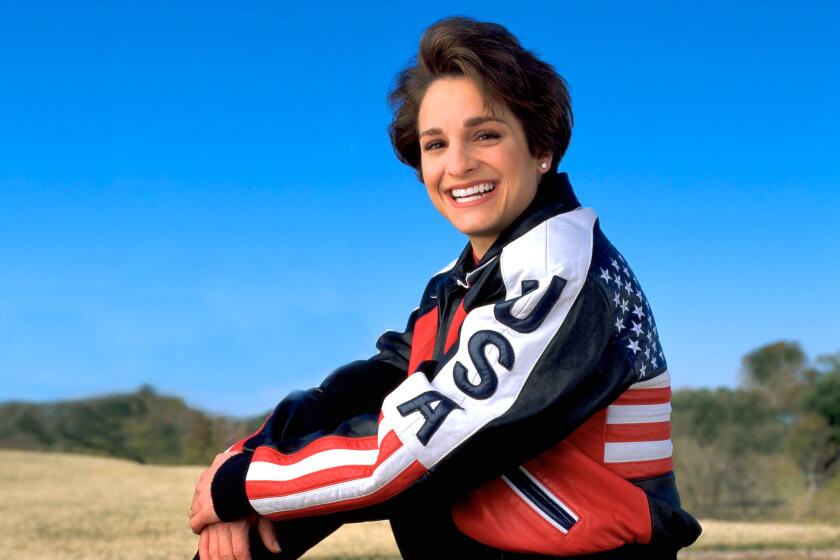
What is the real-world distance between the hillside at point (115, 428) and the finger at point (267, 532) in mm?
16510

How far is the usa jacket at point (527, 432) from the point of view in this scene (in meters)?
1.97

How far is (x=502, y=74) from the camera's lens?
2271mm

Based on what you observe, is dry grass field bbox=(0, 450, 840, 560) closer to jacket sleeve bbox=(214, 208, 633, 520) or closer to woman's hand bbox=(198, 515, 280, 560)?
woman's hand bbox=(198, 515, 280, 560)

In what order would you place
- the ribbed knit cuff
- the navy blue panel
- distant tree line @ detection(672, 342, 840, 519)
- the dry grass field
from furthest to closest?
distant tree line @ detection(672, 342, 840, 519)
the dry grass field
the ribbed knit cuff
the navy blue panel

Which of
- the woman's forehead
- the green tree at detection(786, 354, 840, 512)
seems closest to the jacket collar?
the woman's forehead

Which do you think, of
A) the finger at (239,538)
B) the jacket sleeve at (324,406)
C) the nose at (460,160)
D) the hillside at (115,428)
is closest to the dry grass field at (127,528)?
the hillside at (115,428)

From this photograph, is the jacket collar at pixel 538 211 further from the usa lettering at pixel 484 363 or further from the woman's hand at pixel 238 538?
the woman's hand at pixel 238 538

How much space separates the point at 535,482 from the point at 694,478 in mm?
26644

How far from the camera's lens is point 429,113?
238 cm

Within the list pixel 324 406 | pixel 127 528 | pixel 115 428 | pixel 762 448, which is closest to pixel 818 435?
pixel 762 448

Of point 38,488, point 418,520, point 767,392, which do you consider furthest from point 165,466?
point 767,392

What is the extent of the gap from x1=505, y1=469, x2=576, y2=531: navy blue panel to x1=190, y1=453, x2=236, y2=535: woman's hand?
0.72m

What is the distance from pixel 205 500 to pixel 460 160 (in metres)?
1.05

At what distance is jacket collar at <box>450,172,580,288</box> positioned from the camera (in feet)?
7.50
